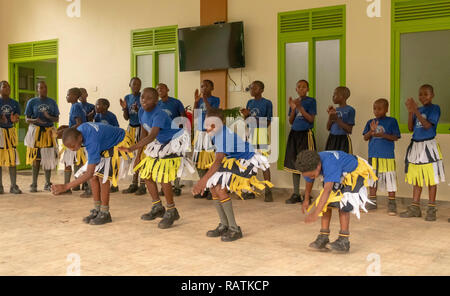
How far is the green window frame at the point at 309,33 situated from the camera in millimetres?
7152

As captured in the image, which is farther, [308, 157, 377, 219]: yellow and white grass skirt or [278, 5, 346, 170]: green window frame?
[278, 5, 346, 170]: green window frame

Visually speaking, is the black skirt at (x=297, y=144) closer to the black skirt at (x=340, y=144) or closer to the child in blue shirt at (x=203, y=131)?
the black skirt at (x=340, y=144)

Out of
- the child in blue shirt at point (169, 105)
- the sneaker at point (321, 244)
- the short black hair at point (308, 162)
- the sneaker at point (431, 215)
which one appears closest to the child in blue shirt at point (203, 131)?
the child in blue shirt at point (169, 105)

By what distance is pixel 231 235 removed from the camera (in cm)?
462

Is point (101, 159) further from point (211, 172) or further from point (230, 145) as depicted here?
point (230, 145)

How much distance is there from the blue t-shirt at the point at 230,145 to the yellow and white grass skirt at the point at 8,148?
4.05 metres

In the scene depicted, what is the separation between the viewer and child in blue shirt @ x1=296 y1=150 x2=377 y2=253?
391cm

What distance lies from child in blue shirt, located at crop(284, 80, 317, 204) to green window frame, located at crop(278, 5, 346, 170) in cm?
69

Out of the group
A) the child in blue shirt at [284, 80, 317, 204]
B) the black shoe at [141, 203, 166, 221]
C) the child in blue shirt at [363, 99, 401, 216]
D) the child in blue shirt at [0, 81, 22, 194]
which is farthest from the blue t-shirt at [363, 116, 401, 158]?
the child in blue shirt at [0, 81, 22, 194]

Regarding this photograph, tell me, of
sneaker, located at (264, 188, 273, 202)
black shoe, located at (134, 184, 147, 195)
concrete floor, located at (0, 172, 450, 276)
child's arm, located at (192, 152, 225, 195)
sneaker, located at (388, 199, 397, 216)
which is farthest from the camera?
black shoe, located at (134, 184, 147, 195)

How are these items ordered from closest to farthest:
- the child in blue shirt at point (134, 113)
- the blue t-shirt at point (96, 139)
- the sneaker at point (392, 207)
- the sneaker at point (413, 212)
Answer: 1. the blue t-shirt at point (96, 139)
2. the sneaker at point (413, 212)
3. the sneaker at point (392, 207)
4. the child in blue shirt at point (134, 113)

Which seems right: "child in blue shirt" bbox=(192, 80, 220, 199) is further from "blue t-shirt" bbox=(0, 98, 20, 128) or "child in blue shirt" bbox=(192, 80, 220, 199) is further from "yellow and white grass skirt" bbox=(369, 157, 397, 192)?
"blue t-shirt" bbox=(0, 98, 20, 128)
